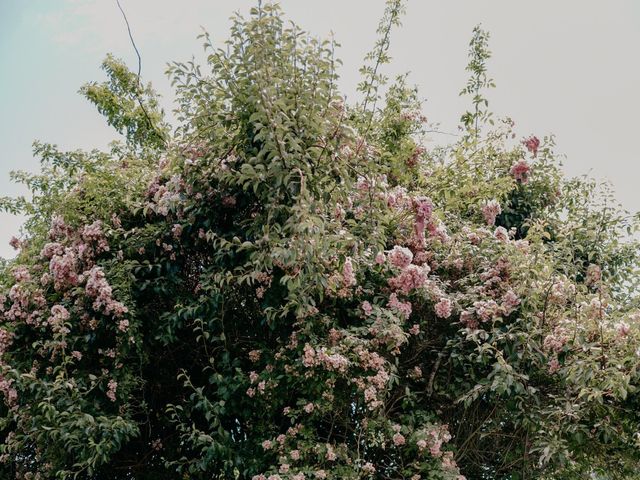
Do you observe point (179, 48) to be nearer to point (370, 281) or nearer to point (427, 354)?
point (370, 281)

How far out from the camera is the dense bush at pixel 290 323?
4.37 meters

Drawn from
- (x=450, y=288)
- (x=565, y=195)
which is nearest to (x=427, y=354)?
(x=450, y=288)

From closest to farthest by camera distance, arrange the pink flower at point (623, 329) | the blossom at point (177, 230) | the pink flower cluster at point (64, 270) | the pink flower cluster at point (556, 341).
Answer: the pink flower at point (623, 329) < the pink flower cluster at point (556, 341) < the pink flower cluster at point (64, 270) < the blossom at point (177, 230)

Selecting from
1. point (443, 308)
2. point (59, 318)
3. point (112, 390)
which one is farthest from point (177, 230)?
point (443, 308)

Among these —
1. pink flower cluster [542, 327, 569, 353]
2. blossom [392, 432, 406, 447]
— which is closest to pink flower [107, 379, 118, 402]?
blossom [392, 432, 406, 447]

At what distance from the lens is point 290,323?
4.77 metres

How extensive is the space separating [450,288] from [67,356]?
Result: 259 centimetres

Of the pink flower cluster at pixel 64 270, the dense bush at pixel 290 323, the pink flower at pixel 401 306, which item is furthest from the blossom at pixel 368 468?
the pink flower cluster at pixel 64 270

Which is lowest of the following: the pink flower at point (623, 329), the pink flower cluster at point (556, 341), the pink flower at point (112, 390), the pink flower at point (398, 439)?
the pink flower at point (398, 439)

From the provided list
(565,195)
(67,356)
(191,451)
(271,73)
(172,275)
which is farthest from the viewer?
(565,195)

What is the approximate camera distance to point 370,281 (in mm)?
4910

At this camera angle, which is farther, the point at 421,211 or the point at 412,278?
the point at 421,211

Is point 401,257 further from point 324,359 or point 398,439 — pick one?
point 398,439

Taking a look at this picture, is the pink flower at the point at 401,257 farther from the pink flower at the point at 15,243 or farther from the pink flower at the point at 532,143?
the pink flower at the point at 15,243
